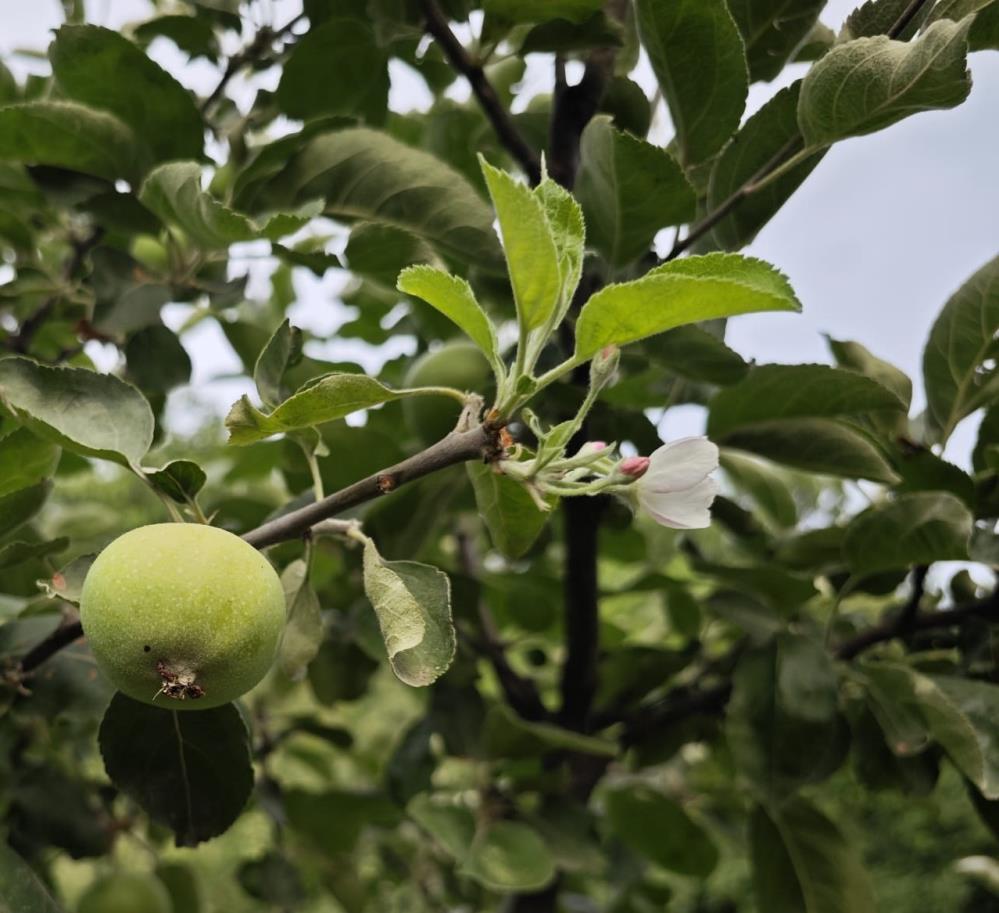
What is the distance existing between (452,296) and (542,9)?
13.2 inches

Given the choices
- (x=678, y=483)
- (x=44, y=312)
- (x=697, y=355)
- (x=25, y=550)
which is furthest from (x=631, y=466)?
(x=44, y=312)

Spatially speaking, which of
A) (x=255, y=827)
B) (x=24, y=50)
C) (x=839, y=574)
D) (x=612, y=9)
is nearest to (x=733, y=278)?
(x=612, y=9)

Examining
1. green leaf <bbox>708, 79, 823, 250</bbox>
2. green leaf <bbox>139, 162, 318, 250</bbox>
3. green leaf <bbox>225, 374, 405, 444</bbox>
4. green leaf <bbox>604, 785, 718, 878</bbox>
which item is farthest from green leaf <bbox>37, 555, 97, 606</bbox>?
green leaf <bbox>604, 785, 718, 878</bbox>

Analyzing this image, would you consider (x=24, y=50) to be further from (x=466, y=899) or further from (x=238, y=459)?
(x=466, y=899)

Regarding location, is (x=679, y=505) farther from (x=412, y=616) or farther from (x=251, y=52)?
(x=251, y=52)

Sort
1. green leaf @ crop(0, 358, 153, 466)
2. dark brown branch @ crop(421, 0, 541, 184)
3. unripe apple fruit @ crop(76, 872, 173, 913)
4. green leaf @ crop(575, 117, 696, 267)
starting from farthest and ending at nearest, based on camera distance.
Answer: unripe apple fruit @ crop(76, 872, 173, 913), dark brown branch @ crop(421, 0, 541, 184), green leaf @ crop(575, 117, 696, 267), green leaf @ crop(0, 358, 153, 466)

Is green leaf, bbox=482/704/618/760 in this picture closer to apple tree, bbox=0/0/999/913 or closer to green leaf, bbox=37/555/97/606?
apple tree, bbox=0/0/999/913

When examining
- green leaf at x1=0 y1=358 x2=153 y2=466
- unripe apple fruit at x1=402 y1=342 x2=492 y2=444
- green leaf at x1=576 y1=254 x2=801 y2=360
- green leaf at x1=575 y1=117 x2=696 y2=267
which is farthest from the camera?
unripe apple fruit at x1=402 y1=342 x2=492 y2=444

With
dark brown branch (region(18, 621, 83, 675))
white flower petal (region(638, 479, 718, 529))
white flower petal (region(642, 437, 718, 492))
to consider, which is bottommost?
dark brown branch (region(18, 621, 83, 675))

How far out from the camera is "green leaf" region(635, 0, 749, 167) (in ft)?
2.10

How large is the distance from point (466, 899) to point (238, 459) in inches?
24.6

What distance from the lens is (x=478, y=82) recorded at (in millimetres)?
759

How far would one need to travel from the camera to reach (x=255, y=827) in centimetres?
268

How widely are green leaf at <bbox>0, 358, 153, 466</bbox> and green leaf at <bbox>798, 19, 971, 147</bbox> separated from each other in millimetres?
408
